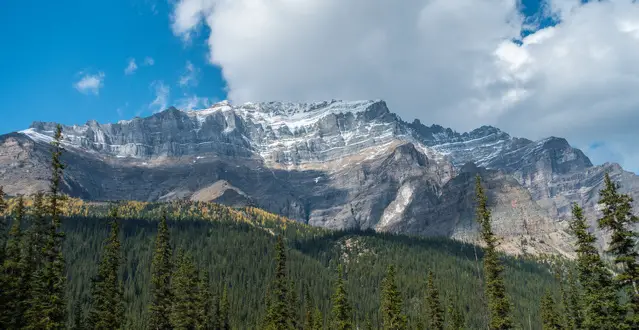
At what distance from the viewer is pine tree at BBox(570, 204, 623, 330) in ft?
145

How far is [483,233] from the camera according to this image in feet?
165

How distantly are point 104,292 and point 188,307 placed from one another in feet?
40.4

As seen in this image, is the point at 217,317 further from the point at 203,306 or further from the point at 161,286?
the point at 161,286

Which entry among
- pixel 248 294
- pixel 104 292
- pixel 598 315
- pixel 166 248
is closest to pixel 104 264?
pixel 104 292

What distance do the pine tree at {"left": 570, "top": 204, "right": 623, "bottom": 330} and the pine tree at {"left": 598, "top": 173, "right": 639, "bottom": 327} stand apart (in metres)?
7.76

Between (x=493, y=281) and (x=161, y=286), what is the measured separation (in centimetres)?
3391

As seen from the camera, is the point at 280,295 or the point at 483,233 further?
the point at 280,295

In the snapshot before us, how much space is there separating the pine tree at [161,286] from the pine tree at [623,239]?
4082 centimetres

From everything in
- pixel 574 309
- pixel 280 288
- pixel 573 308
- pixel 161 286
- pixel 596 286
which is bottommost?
pixel 574 309

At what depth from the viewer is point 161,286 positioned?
172ft

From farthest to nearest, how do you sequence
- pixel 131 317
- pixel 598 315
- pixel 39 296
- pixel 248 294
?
1. pixel 248 294
2. pixel 131 317
3. pixel 598 315
4. pixel 39 296

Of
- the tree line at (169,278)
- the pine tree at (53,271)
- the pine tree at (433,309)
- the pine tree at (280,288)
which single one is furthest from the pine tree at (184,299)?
the pine tree at (433,309)

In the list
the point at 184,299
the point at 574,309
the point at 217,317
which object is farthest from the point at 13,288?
the point at 574,309

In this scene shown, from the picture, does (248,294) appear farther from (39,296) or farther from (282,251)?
(39,296)
